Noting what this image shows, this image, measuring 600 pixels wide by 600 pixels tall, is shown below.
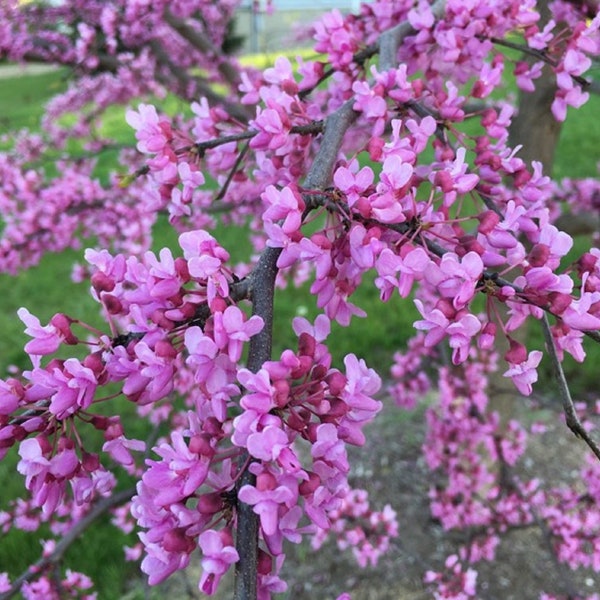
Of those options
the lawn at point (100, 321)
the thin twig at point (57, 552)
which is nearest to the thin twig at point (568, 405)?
the thin twig at point (57, 552)

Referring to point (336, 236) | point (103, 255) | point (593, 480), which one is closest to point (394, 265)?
point (336, 236)

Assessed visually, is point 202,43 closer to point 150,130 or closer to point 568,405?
point 150,130

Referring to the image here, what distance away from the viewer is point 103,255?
0.93 metres

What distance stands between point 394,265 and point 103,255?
0.44 m

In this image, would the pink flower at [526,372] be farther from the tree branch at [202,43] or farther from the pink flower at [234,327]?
the tree branch at [202,43]

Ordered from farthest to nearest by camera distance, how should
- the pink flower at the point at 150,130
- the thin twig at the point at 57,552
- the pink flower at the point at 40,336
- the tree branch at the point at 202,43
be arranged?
the tree branch at the point at 202,43 < the thin twig at the point at 57,552 < the pink flower at the point at 150,130 < the pink flower at the point at 40,336

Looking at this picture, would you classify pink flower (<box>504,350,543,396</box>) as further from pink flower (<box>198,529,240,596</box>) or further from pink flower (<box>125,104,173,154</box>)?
pink flower (<box>125,104,173,154</box>)

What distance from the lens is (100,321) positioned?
5.64 metres

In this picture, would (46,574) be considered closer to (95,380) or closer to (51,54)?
(95,380)

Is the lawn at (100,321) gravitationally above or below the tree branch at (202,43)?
below

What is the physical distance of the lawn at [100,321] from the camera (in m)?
3.17

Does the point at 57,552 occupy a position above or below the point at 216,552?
below

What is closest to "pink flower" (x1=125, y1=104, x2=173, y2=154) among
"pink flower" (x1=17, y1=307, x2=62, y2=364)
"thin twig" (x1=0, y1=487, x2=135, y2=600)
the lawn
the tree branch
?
"pink flower" (x1=17, y1=307, x2=62, y2=364)

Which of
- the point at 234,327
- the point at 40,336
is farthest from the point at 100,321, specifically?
the point at 234,327
